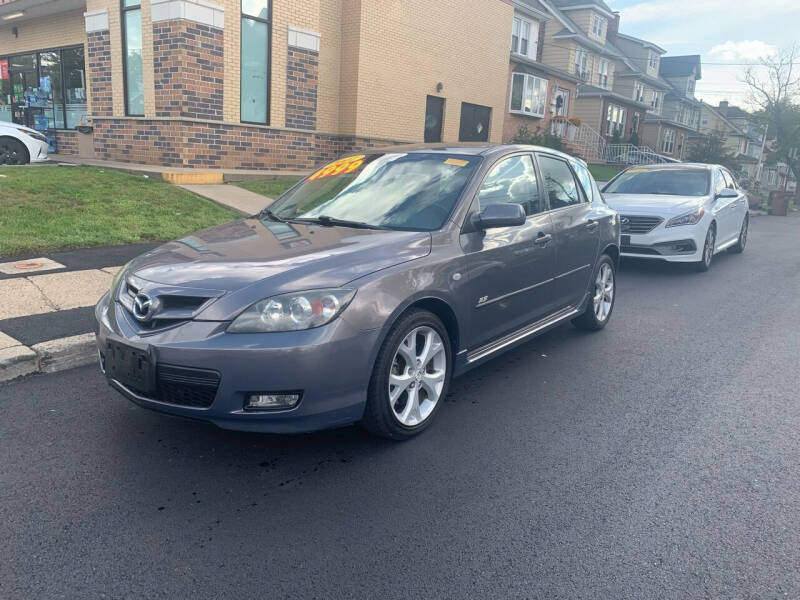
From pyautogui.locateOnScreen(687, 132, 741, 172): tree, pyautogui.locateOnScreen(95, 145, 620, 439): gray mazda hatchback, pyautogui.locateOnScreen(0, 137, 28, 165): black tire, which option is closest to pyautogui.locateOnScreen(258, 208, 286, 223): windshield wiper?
Answer: pyautogui.locateOnScreen(95, 145, 620, 439): gray mazda hatchback

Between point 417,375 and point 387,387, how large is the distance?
12.0 inches

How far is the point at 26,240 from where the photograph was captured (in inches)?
297

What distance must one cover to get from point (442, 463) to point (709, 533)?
132 centimetres

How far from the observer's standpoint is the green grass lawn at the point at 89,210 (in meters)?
7.91

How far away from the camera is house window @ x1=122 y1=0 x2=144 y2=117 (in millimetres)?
14203

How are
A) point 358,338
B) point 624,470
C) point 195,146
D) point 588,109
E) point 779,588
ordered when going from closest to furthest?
point 779,588 → point 358,338 → point 624,470 → point 195,146 → point 588,109

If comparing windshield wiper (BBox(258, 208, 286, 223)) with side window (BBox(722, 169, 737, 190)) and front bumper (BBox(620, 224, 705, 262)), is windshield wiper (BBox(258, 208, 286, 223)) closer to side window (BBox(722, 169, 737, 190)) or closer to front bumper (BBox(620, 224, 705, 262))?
front bumper (BBox(620, 224, 705, 262))

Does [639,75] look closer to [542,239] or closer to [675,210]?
[675,210]

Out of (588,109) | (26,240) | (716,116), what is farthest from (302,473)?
(716,116)

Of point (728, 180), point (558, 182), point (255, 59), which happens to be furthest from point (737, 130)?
point (558, 182)

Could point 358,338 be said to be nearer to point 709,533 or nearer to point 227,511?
point 227,511

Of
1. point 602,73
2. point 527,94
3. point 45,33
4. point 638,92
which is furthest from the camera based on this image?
point 638,92

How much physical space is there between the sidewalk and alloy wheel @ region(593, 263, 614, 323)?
4.34m

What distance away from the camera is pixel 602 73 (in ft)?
135
